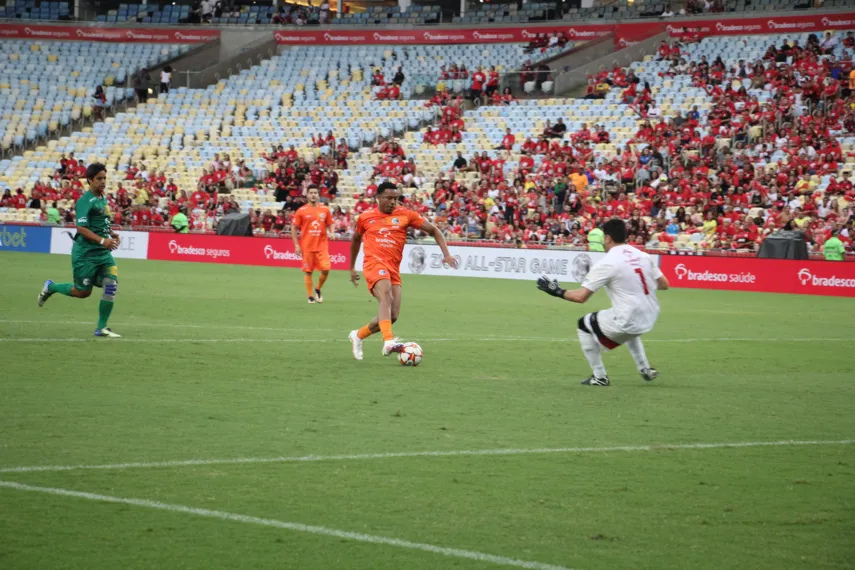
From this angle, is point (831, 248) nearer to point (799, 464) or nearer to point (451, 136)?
point (451, 136)

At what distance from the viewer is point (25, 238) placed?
140ft

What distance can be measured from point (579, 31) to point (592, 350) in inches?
1781

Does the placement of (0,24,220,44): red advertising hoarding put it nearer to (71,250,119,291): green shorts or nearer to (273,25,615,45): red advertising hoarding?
(273,25,615,45): red advertising hoarding

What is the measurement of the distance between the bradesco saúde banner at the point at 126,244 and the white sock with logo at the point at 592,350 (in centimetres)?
3160

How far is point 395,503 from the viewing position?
6.73 m

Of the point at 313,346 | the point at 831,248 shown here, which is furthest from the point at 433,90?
the point at 313,346

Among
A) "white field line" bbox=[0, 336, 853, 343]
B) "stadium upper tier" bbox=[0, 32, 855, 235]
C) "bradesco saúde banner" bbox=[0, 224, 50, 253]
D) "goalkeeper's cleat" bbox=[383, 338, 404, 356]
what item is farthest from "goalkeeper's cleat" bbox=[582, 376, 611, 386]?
"bradesco saúde banner" bbox=[0, 224, 50, 253]

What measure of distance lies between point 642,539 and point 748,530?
0.64m

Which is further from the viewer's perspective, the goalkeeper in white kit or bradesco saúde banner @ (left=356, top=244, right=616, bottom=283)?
bradesco saúde banner @ (left=356, top=244, right=616, bottom=283)

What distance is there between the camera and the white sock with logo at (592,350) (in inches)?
467

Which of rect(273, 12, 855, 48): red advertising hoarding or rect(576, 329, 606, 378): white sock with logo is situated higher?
rect(273, 12, 855, 48): red advertising hoarding

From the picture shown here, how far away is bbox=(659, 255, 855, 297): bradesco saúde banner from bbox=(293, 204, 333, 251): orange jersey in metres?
12.2

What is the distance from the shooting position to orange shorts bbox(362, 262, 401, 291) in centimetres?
1384

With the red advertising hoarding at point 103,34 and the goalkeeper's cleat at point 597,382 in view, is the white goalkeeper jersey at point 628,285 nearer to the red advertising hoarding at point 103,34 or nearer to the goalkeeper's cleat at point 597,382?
the goalkeeper's cleat at point 597,382
